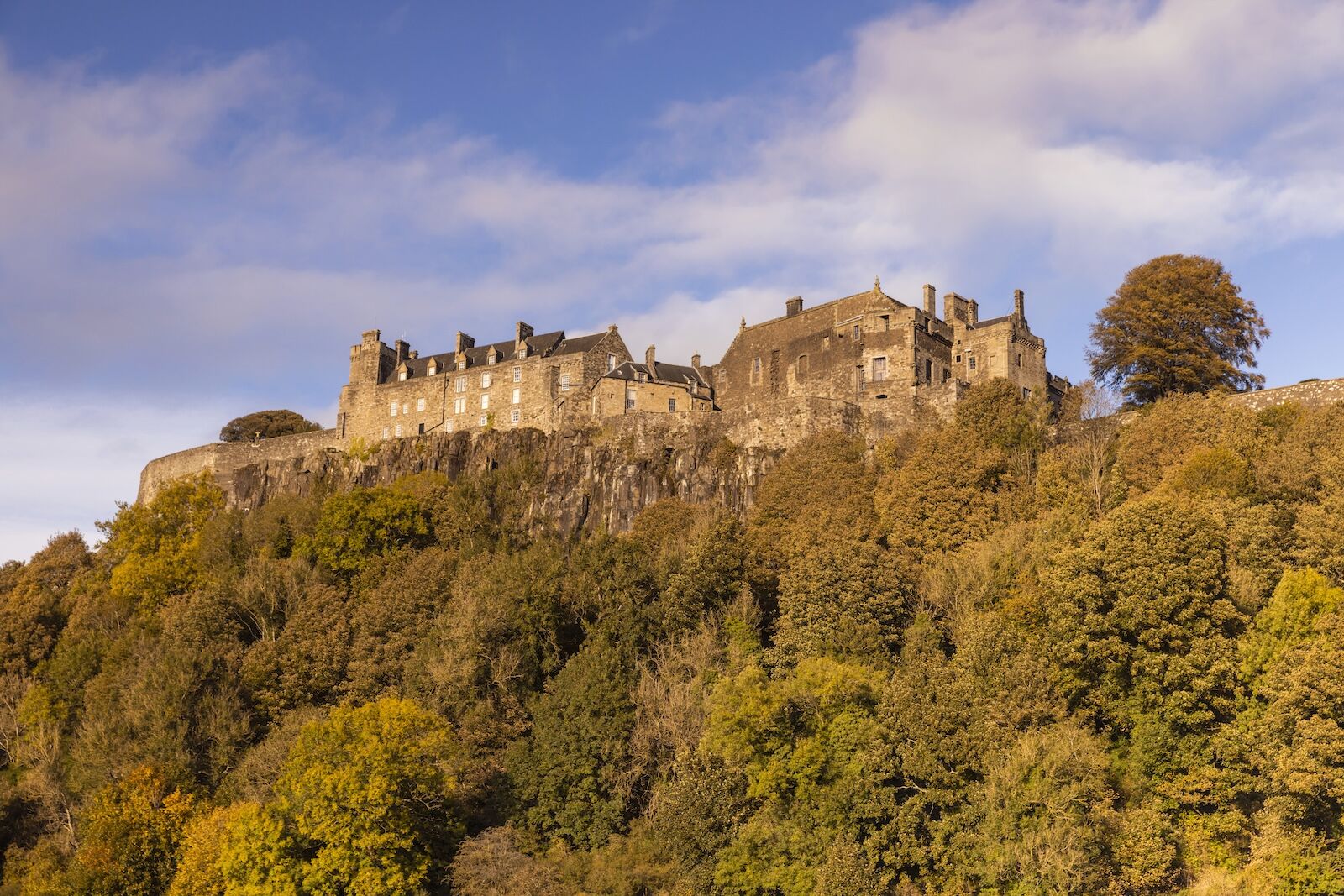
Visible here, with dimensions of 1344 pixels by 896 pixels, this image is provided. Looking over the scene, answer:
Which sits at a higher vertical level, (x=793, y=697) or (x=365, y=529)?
(x=365, y=529)

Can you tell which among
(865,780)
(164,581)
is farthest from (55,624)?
(865,780)

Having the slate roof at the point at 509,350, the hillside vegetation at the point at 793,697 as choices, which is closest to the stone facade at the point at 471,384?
the slate roof at the point at 509,350

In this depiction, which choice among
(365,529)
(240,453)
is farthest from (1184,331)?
(240,453)

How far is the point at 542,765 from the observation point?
37594 mm

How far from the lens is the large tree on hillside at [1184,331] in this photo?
48.5 metres

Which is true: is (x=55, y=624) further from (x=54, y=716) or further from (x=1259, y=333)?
(x=1259, y=333)

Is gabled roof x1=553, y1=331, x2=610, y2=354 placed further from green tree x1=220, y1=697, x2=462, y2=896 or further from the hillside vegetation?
green tree x1=220, y1=697, x2=462, y2=896

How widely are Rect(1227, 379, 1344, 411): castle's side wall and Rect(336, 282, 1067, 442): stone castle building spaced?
9246 millimetres

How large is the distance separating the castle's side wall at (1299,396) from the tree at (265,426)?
6127 centimetres

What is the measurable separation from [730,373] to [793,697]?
1173 inches

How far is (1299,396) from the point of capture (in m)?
43.7

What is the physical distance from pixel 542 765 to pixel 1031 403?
24321 mm

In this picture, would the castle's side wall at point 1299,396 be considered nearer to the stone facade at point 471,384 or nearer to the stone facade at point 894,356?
the stone facade at point 894,356

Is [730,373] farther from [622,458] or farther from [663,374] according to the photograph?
[622,458]
